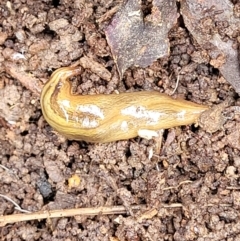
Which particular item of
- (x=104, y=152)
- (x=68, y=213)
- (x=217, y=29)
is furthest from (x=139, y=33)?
(x=68, y=213)

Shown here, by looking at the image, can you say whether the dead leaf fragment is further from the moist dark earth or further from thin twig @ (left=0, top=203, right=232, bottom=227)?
thin twig @ (left=0, top=203, right=232, bottom=227)

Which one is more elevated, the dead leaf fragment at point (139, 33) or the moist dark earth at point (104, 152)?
the dead leaf fragment at point (139, 33)

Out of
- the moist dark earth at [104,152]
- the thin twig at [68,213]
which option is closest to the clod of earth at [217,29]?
the moist dark earth at [104,152]

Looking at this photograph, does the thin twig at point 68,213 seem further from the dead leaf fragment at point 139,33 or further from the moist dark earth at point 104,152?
the dead leaf fragment at point 139,33

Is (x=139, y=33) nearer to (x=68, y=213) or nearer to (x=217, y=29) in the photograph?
(x=217, y=29)

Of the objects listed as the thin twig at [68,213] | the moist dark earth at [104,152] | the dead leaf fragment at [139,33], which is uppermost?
the dead leaf fragment at [139,33]

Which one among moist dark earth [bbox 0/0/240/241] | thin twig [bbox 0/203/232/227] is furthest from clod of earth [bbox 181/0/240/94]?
thin twig [bbox 0/203/232/227]
